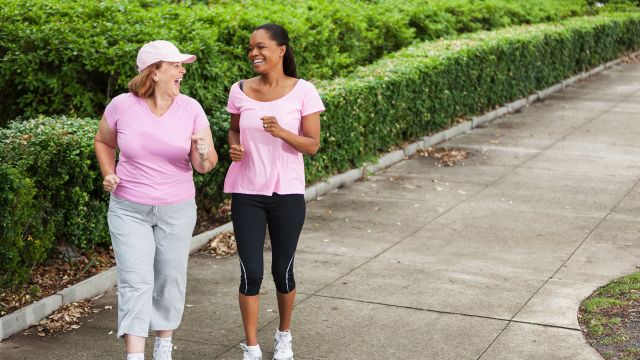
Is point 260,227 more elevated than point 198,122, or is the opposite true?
point 198,122

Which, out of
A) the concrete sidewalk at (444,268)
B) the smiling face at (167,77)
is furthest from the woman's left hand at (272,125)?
the concrete sidewalk at (444,268)

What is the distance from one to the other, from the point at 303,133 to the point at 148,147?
948 mm

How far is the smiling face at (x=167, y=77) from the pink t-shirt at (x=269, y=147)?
494mm

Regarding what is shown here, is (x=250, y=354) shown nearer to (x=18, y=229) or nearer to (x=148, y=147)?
(x=148, y=147)

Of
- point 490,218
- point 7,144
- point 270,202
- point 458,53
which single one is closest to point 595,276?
point 490,218

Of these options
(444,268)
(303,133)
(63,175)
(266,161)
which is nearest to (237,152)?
(266,161)

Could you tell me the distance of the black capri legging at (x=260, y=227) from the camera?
19.2 feet

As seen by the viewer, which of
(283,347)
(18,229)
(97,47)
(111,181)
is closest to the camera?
(111,181)

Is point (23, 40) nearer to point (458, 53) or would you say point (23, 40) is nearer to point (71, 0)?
point (71, 0)

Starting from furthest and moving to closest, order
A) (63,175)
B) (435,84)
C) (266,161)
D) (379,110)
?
(435,84), (379,110), (63,175), (266,161)

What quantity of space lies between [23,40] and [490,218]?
483 centimetres

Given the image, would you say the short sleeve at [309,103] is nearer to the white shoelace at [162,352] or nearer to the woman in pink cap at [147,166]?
the woman in pink cap at [147,166]

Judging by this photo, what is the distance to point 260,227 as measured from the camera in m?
5.88

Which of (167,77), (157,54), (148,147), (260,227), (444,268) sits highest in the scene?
(157,54)
